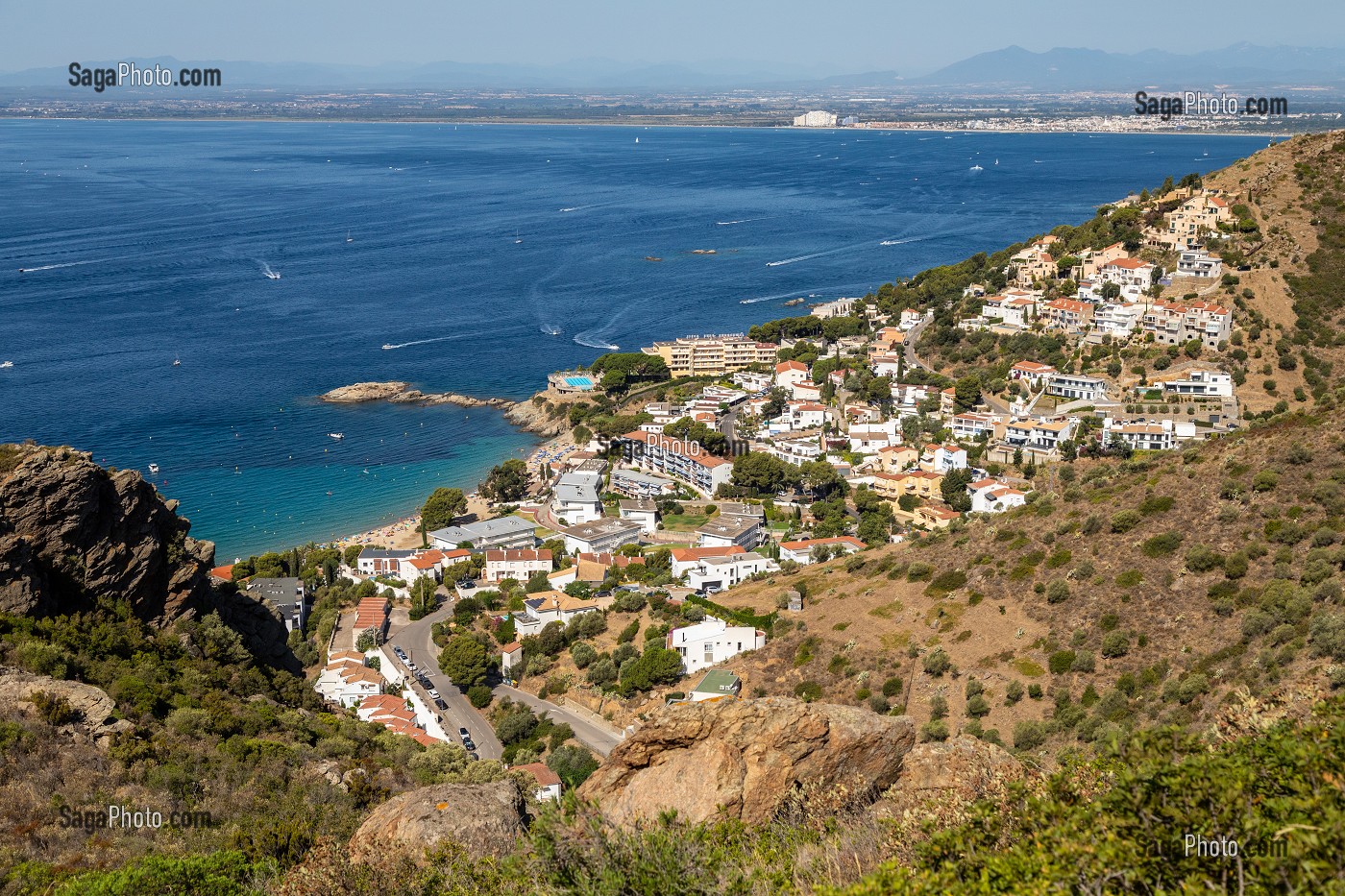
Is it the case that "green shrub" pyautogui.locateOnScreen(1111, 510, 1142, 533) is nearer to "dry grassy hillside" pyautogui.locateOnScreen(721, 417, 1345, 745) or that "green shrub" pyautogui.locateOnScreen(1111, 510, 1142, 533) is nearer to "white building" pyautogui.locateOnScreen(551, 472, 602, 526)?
"dry grassy hillside" pyautogui.locateOnScreen(721, 417, 1345, 745)

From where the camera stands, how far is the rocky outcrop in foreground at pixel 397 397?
46.7 m

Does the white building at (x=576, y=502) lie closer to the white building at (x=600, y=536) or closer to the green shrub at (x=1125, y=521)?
the white building at (x=600, y=536)

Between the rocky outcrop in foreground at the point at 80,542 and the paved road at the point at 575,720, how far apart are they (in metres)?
7.28

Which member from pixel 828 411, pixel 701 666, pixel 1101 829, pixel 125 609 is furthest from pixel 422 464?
pixel 1101 829

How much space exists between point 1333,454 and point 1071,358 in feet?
59.6

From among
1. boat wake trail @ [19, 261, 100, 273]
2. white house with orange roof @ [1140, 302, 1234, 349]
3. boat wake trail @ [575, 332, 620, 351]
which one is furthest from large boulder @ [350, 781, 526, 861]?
boat wake trail @ [19, 261, 100, 273]

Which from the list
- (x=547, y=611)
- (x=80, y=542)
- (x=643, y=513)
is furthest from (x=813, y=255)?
(x=80, y=542)

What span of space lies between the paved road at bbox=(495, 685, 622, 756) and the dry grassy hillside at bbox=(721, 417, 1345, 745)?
2747 mm

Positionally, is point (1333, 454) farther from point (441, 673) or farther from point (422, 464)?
point (422, 464)

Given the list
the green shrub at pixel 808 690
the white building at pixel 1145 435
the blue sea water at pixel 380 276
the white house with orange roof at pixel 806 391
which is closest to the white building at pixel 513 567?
the blue sea water at pixel 380 276

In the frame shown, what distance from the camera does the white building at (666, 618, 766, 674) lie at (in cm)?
2131

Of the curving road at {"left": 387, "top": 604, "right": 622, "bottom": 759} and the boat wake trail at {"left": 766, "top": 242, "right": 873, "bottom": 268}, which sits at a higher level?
the boat wake trail at {"left": 766, "top": 242, "right": 873, "bottom": 268}

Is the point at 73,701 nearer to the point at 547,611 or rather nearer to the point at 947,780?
the point at 947,780

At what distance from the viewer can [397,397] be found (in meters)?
47.1
